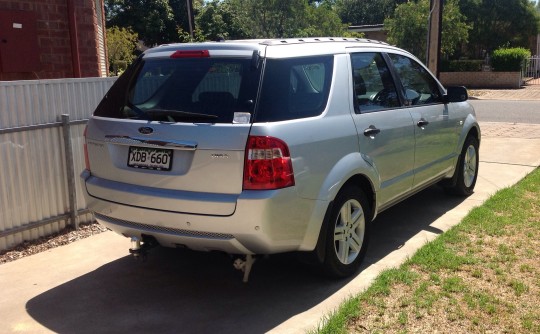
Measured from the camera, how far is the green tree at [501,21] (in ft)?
99.9

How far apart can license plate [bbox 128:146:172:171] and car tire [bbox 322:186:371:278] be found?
1.25m

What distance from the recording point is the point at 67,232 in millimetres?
5727

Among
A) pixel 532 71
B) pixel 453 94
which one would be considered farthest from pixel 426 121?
pixel 532 71

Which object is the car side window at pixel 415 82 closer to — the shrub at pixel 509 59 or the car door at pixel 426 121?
the car door at pixel 426 121

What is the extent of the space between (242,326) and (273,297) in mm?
508

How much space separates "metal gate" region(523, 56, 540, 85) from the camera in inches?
1155

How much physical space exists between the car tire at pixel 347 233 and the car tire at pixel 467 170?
2.50 m

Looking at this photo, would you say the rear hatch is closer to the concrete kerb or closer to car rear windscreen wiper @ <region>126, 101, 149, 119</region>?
car rear windscreen wiper @ <region>126, 101, 149, 119</region>

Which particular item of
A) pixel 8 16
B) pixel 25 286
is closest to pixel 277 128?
pixel 25 286

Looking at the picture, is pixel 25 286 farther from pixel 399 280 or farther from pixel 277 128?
pixel 399 280

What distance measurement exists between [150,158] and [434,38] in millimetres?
10033

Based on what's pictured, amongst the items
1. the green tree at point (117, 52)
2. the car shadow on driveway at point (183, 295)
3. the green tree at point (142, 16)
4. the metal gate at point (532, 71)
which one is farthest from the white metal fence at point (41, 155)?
the green tree at point (142, 16)

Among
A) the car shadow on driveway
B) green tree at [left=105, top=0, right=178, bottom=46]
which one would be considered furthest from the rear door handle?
green tree at [left=105, top=0, right=178, bottom=46]

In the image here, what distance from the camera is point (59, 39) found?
854 cm
